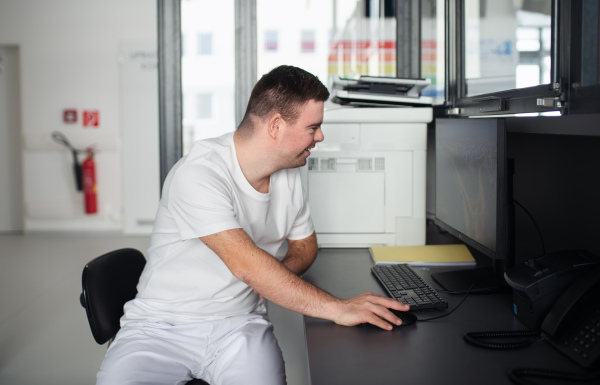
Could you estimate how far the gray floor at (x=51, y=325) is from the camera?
2.69 m

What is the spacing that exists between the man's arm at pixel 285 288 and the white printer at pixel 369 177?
2.48ft

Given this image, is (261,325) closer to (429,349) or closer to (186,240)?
(186,240)

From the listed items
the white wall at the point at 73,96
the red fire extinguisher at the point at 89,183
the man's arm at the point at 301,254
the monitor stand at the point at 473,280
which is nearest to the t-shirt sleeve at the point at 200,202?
the man's arm at the point at 301,254

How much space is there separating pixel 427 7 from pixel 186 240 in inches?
80.3

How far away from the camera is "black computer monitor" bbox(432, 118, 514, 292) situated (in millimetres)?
1229

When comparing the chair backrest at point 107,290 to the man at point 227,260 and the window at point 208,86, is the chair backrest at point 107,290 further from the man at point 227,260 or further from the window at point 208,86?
the window at point 208,86

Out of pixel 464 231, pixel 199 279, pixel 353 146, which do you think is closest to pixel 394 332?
pixel 464 231

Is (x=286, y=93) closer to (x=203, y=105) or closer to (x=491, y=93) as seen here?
(x=491, y=93)

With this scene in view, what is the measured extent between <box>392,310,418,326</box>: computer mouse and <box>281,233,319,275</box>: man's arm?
1.55 ft

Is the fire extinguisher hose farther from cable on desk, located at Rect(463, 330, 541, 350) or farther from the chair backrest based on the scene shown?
cable on desk, located at Rect(463, 330, 541, 350)

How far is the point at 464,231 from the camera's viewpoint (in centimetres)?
153

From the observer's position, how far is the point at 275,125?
154 cm

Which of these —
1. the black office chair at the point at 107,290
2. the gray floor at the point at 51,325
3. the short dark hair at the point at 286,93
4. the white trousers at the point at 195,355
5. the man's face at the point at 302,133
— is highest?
the short dark hair at the point at 286,93

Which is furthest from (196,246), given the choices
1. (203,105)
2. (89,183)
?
(89,183)
